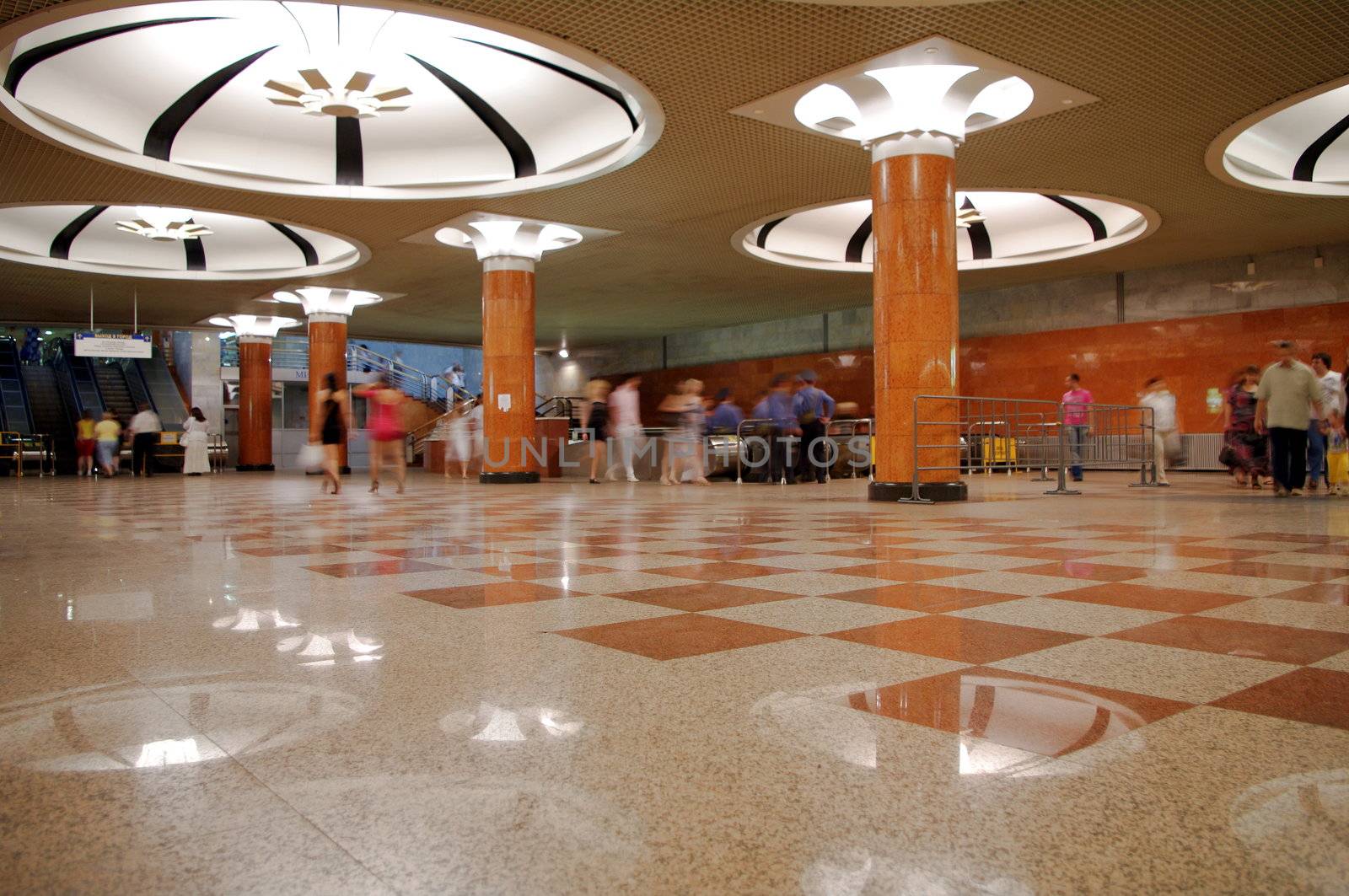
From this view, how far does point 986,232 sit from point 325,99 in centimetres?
1580

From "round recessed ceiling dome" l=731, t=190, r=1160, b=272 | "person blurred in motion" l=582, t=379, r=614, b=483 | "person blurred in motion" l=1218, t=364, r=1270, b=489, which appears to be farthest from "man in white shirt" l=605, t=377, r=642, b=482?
"person blurred in motion" l=1218, t=364, r=1270, b=489

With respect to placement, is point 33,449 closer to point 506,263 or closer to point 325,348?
point 325,348

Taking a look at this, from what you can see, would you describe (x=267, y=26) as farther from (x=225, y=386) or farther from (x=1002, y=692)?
(x=225, y=386)

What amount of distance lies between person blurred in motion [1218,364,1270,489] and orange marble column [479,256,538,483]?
12.4m

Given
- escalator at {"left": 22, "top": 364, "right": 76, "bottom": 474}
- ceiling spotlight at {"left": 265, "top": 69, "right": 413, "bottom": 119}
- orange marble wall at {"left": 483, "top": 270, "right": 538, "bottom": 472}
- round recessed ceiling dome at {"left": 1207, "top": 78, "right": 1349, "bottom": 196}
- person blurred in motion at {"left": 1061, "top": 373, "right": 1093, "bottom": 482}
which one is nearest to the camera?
ceiling spotlight at {"left": 265, "top": 69, "right": 413, "bottom": 119}

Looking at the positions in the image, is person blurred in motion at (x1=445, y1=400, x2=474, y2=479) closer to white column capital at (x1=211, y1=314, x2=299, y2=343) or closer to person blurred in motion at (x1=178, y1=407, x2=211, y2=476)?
person blurred in motion at (x1=178, y1=407, x2=211, y2=476)

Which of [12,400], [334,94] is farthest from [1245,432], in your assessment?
[12,400]

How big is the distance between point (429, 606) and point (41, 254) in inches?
884

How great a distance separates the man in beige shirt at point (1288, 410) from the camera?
1075 centimetres

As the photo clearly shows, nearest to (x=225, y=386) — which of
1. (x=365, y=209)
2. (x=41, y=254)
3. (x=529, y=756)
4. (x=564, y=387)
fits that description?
(x=564, y=387)

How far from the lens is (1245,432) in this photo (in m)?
13.8

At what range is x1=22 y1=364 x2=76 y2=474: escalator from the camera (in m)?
30.9

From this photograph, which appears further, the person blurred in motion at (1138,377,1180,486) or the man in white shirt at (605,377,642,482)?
the man in white shirt at (605,377,642,482)

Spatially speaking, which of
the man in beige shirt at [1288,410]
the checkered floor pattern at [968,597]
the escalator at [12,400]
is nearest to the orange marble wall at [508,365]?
the checkered floor pattern at [968,597]
